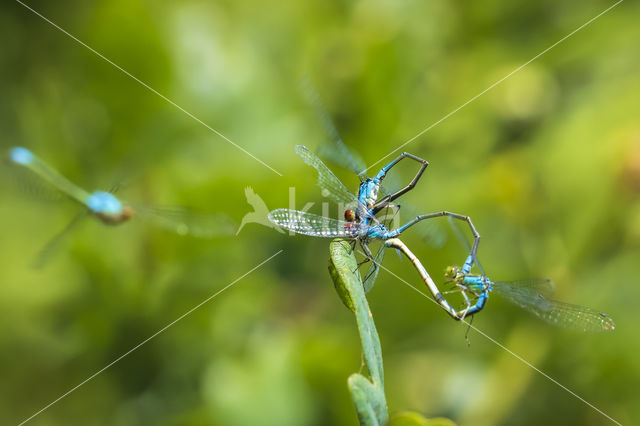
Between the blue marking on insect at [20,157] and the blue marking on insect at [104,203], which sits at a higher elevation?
the blue marking on insect at [20,157]

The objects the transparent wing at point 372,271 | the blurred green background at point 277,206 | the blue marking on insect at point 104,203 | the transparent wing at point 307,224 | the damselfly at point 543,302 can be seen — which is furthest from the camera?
the blurred green background at point 277,206

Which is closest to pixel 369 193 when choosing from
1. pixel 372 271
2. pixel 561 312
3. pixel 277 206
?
pixel 372 271

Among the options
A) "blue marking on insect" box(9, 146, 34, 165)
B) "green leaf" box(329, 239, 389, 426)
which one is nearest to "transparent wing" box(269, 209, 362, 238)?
"green leaf" box(329, 239, 389, 426)

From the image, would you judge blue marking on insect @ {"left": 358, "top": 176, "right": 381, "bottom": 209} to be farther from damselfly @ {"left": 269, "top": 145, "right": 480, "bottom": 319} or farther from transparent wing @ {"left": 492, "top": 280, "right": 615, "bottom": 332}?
transparent wing @ {"left": 492, "top": 280, "right": 615, "bottom": 332}

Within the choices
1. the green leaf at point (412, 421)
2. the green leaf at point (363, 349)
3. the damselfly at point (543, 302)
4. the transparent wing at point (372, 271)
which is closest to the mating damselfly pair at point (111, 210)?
the transparent wing at point (372, 271)

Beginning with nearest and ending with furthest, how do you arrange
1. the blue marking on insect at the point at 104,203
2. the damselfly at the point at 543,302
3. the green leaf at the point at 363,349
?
the green leaf at the point at 363,349, the damselfly at the point at 543,302, the blue marking on insect at the point at 104,203

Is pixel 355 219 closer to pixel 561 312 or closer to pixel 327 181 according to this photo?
pixel 327 181

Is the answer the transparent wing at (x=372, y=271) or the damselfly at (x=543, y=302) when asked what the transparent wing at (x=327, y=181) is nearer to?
the transparent wing at (x=372, y=271)
